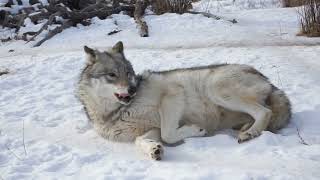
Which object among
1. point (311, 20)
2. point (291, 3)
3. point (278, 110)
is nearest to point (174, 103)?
point (278, 110)

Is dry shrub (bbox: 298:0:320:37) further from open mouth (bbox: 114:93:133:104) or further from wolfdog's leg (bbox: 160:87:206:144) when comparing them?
open mouth (bbox: 114:93:133:104)

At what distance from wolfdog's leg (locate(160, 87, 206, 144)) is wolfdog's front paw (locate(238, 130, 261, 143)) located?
388 mm

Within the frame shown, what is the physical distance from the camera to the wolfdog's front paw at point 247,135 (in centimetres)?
416

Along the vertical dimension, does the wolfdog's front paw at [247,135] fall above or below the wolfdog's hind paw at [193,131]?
above

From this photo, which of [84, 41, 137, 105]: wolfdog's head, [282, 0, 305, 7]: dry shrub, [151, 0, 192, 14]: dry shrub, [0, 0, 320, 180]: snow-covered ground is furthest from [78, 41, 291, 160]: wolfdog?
[282, 0, 305, 7]: dry shrub

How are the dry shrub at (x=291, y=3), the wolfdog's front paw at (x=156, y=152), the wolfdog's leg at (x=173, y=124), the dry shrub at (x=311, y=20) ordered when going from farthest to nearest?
the dry shrub at (x=291, y=3) → the dry shrub at (x=311, y=20) → the wolfdog's leg at (x=173, y=124) → the wolfdog's front paw at (x=156, y=152)

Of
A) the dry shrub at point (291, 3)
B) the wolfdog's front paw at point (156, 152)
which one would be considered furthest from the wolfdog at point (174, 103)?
the dry shrub at point (291, 3)

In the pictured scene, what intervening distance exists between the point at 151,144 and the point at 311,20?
5575 mm

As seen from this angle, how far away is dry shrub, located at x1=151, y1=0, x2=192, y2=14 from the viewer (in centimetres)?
1102

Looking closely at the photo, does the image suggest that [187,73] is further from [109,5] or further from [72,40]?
[109,5]

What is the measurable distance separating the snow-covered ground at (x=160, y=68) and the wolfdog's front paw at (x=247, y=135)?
8cm

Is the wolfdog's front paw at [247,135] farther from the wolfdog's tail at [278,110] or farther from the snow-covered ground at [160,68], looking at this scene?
the wolfdog's tail at [278,110]

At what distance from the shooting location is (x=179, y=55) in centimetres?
795

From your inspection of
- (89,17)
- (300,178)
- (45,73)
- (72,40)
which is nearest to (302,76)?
(300,178)
